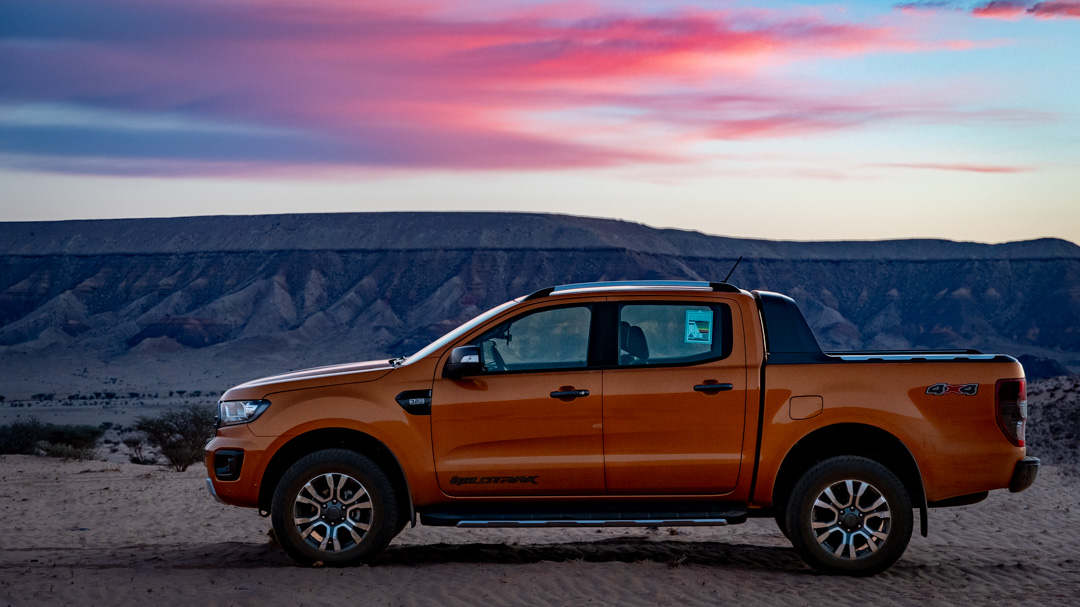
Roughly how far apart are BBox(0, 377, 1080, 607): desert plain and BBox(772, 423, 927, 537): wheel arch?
655 millimetres

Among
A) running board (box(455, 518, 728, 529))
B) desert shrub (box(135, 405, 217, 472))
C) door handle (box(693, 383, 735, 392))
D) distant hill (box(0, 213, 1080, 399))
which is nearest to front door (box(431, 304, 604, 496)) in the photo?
running board (box(455, 518, 728, 529))

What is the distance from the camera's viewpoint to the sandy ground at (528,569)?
281 inches

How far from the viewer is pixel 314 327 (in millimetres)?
79312

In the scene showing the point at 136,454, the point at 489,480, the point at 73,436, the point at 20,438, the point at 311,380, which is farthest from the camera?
the point at 73,436

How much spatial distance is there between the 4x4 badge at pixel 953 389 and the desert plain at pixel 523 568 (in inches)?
53.8

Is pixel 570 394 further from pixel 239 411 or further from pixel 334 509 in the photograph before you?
pixel 239 411

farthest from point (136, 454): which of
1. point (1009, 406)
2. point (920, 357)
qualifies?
point (1009, 406)

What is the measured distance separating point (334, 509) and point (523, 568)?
57.9 inches

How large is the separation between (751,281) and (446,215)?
26.7 meters

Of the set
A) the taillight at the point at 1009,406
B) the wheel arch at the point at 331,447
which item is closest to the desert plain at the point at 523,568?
the wheel arch at the point at 331,447

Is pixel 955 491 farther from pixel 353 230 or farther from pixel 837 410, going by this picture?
pixel 353 230

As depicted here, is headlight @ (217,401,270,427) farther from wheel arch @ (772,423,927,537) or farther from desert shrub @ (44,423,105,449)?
desert shrub @ (44,423,105,449)

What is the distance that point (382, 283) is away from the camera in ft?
282

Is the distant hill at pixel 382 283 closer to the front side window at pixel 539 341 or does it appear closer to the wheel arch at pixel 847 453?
the front side window at pixel 539 341
